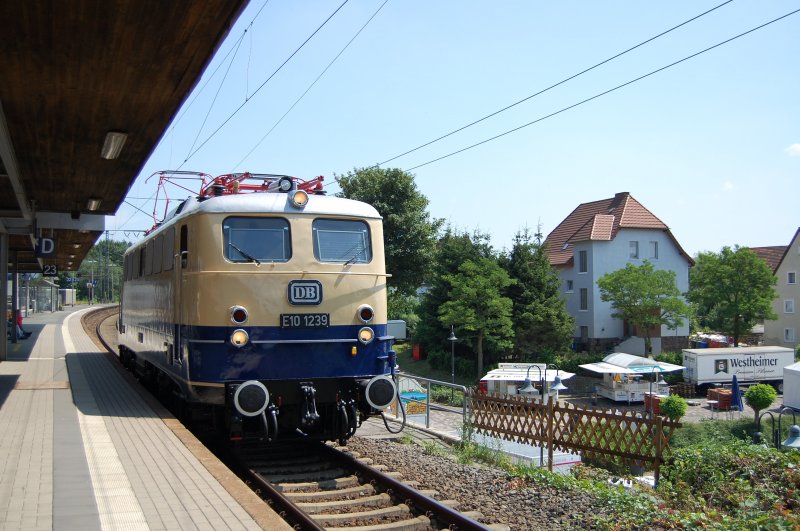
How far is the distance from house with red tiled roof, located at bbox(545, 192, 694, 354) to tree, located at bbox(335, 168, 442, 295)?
360 inches

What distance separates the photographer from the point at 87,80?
798 centimetres

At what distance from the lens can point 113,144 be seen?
1099 cm

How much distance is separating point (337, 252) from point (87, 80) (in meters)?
3.55

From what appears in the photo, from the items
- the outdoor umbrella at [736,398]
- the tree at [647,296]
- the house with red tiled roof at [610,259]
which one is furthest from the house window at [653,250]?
the outdoor umbrella at [736,398]

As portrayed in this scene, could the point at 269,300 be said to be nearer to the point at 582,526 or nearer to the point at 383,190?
the point at 582,526

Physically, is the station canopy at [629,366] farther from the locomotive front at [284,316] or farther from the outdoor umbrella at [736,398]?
the locomotive front at [284,316]

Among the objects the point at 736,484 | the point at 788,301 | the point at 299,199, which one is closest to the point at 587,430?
the point at 736,484

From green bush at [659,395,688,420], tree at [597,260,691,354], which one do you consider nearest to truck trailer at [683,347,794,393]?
tree at [597,260,691,354]

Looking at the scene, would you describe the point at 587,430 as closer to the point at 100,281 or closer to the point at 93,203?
the point at 93,203

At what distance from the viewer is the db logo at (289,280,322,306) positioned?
29.6 feet

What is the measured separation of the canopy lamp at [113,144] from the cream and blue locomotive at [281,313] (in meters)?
1.56

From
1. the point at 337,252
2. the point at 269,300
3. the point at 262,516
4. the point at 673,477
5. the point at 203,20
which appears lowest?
the point at 673,477

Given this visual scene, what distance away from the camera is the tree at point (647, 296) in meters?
37.7

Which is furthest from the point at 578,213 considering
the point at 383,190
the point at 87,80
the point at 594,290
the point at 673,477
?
the point at 87,80
